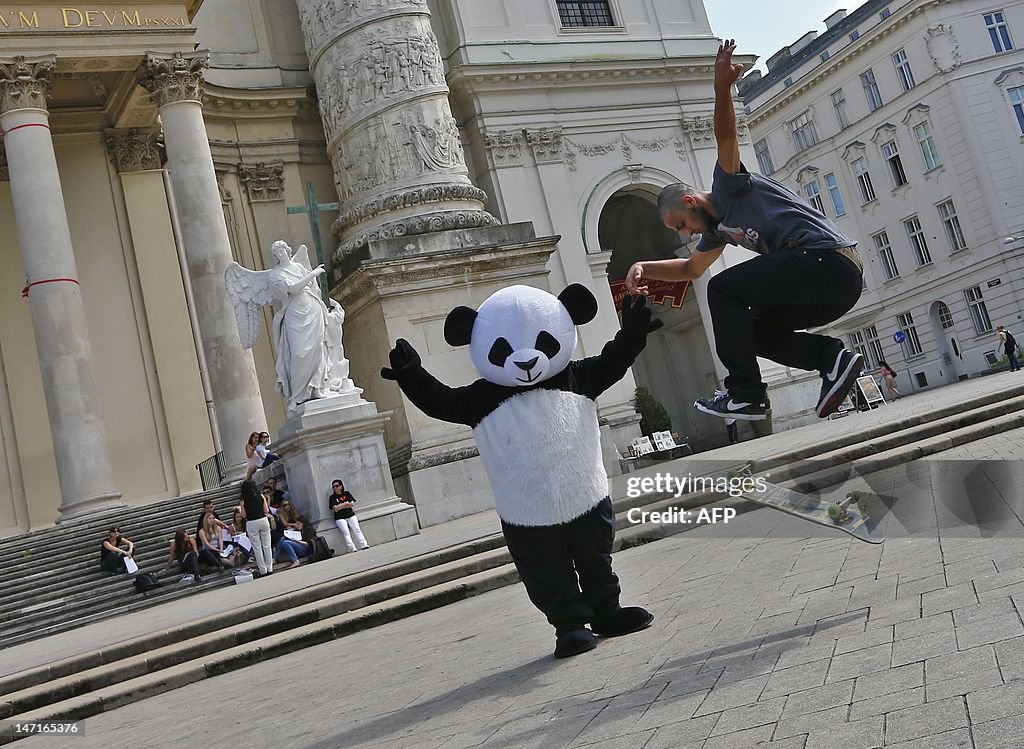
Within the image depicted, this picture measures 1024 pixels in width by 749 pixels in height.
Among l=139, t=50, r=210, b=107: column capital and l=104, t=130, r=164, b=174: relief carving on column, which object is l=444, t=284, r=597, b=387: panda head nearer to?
l=139, t=50, r=210, b=107: column capital

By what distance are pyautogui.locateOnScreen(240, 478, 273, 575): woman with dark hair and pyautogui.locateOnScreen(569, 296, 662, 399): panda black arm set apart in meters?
9.21

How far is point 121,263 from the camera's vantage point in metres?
23.7

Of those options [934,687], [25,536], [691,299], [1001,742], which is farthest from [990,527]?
[691,299]

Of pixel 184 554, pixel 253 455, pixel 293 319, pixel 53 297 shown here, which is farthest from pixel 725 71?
pixel 53 297

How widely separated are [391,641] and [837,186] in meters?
44.1

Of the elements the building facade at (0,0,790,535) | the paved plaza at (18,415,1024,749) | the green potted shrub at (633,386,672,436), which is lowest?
the paved plaza at (18,415,1024,749)

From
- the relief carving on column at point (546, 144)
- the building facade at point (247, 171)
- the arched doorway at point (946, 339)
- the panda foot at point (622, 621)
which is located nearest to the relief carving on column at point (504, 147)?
the building facade at point (247, 171)

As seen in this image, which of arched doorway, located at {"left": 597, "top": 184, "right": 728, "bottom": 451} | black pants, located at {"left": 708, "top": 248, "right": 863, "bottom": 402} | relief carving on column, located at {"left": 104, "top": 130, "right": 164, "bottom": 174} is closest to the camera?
black pants, located at {"left": 708, "top": 248, "right": 863, "bottom": 402}

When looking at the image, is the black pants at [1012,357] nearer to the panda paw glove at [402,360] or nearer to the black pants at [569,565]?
the black pants at [569,565]

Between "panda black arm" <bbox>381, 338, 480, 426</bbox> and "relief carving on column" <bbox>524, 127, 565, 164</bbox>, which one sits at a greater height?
"relief carving on column" <bbox>524, 127, 565, 164</bbox>

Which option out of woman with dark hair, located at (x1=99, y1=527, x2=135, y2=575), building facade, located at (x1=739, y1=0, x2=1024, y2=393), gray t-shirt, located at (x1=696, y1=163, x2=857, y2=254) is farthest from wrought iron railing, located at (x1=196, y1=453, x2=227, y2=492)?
building facade, located at (x1=739, y1=0, x2=1024, y2=393)

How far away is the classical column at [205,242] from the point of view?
→ 19.1 meters

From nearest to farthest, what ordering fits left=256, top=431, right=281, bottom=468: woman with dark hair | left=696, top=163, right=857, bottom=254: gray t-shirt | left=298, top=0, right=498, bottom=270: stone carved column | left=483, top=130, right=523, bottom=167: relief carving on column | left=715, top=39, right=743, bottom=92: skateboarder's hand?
left=715, top=39, right=743, bottom=92: skateboarder's hand < left=696, top=163, right=857, bottom=254: gray t-shirt < left=256, top=431, right=281, bottom=468: woman with dark hair < left=298, top=0, right=498, bottom=270: stone carved column < left=483, top=130, right=523, bottom=167: relief carving on column

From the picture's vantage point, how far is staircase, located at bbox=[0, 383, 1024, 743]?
8.50 meters
